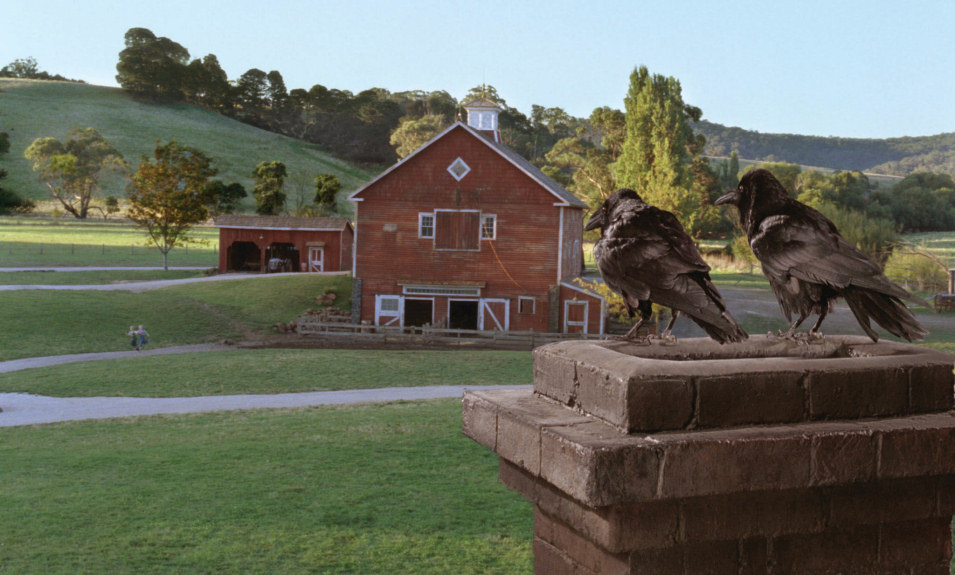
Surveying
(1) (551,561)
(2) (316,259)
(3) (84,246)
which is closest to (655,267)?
(1) (551,561)

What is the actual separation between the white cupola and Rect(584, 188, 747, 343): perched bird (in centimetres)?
3727

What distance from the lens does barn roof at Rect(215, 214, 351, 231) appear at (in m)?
51.3

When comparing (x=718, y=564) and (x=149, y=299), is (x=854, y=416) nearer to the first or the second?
(x=718, y=564)

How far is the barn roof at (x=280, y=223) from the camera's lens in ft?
168

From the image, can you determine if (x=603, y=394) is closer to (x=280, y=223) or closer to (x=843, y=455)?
(x=843, y=455)

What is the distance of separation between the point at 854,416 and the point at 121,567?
7.02 metres

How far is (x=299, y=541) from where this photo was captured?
841cm

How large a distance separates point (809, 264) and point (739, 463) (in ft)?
4.19

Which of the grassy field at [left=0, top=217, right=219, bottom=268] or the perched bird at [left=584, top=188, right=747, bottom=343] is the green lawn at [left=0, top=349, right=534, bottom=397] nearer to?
the perched bird at [left=584, top=188, right=747, bottom=343]

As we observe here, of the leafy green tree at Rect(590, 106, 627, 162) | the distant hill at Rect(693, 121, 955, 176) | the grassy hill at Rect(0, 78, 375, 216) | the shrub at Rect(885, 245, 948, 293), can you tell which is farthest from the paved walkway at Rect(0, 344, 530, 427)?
the distant hill at Rect(693, 121, 955, 176)

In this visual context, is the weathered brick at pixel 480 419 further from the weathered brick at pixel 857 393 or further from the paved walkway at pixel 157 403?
the paved walkway at pixel 157 403

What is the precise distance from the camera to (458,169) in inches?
1378

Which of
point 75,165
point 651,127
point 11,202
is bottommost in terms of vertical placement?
point 11,202

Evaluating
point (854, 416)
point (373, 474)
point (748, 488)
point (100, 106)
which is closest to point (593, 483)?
point (748, 488)
